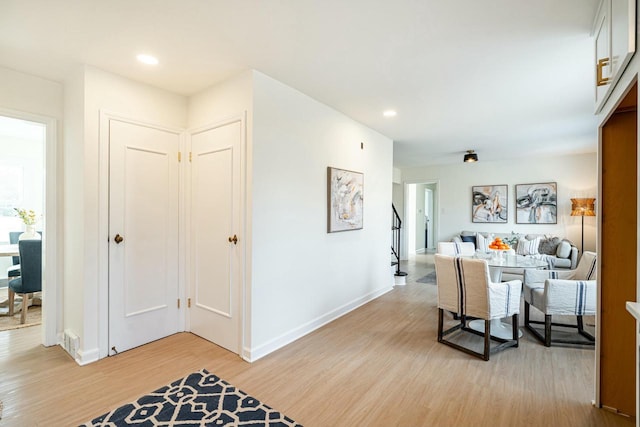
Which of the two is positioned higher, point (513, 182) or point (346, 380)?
point (513, 182)

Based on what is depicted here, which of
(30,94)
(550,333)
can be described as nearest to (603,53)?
(550,333)

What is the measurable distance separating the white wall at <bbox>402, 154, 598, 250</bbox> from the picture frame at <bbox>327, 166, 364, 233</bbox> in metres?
4.41

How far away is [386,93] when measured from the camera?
10.7ft

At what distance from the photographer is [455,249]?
15.4 feet

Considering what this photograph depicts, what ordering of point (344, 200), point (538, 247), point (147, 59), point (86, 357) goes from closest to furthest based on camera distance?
point (147, 59)
point (86, 357)
point (344, 200)
point (538, 247)

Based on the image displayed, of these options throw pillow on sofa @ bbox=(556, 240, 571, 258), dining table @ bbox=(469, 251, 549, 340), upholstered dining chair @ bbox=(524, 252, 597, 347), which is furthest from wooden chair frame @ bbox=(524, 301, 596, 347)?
throw pillow on sofa @ bbox=(556, 240, 571, 258)

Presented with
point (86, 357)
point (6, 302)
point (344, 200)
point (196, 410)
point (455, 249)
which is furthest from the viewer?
point (455, 249)

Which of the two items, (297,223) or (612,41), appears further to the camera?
(297,223)

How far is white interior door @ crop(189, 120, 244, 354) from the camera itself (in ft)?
9.43

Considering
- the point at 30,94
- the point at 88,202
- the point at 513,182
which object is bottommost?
the point at 88,202

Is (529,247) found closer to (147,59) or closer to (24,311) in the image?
(147,59)

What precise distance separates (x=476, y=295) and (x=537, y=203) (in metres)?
5.27

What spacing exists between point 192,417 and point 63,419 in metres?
0.81

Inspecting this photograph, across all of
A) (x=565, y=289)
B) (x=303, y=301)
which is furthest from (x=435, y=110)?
(x=303, y=301)
